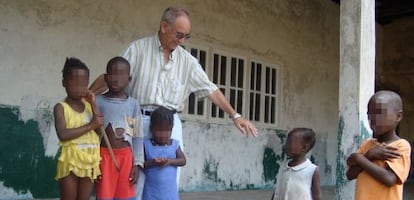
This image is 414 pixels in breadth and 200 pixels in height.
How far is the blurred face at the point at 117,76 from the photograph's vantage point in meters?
3.08

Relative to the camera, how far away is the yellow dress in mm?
2973

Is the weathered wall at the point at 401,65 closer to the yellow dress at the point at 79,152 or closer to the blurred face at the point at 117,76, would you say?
the blurred face at the point at 117,76

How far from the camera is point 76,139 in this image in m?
3.01

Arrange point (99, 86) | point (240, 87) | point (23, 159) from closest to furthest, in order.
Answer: point (99, 86)
point (23, 159)
point (240, 87)

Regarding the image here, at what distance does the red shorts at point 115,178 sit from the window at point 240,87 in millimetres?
4547

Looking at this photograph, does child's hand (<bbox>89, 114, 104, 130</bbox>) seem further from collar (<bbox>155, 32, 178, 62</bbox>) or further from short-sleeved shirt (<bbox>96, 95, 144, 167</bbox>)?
collar (<bbox>155, 32, 178, 62</bbox>)

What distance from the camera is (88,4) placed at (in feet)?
21.7

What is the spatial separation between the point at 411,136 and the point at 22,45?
9.20 m

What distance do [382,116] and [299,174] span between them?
0.81 m

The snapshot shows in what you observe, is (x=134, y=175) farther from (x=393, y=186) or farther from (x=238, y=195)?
(x=238, y=195)

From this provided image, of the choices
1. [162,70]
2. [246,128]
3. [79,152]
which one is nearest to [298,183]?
[246,128]

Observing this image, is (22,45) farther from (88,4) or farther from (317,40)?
(317,40)

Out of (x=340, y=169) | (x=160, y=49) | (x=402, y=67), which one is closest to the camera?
(x=160, y=49)

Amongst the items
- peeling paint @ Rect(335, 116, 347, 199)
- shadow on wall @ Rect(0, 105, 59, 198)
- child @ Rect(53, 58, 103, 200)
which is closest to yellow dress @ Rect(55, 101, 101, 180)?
child @ Rect(53, 58, 103, 200)
